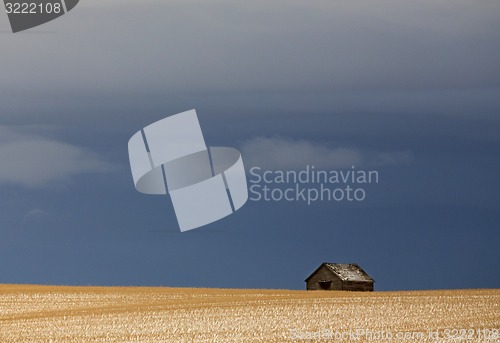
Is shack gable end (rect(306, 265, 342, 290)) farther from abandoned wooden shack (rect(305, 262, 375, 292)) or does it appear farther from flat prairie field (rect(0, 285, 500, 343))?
flat prairie field (rect(0, 285, 500, 343))

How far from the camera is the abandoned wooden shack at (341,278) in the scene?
45.2 metres

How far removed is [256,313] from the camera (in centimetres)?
2733

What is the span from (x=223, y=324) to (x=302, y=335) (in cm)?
311

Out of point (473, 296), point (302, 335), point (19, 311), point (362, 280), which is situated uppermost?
point (302, 335)

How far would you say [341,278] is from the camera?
1777 inches

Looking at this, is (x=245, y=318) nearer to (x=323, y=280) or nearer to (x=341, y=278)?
(x=341, y=278)

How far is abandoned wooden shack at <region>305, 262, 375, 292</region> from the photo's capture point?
45.2m

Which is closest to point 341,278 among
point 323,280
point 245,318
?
point 323,280

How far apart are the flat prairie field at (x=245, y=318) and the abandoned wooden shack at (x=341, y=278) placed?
8.93 meters

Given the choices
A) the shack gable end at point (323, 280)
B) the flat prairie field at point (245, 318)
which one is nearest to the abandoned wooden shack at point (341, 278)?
the shack gable end at point (323, 280)

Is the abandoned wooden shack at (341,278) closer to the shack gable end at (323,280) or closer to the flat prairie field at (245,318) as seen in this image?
the shack gable end at (323,280)

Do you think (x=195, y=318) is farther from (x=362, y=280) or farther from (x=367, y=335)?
(x=362, y=280)

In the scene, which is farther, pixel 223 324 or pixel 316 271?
pixel 316 271

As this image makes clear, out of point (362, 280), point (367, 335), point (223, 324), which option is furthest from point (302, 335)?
point (362, 280)
